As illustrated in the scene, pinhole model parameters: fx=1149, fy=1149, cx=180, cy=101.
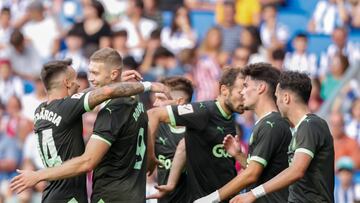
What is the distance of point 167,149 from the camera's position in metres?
12.8

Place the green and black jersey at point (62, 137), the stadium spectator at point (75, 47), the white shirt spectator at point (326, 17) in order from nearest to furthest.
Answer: the green and black jersey at point (62, 137)
the stadium spectator at point (75, 47)
the white shirt spectator at point (326, 17)

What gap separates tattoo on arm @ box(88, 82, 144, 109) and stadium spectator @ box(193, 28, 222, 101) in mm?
8163

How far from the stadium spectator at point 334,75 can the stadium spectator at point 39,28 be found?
5.06 m

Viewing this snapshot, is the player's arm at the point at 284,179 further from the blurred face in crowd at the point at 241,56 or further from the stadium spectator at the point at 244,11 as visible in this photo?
the stadium spectator at the point at 244,11

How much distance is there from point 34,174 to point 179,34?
10399mm

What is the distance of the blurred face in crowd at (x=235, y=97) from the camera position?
11750mm

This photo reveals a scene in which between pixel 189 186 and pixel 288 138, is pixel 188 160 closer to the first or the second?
pixel 189 186

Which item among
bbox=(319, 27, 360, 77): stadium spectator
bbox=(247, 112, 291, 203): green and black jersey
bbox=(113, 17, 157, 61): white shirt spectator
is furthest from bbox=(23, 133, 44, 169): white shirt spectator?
bbox=(247, 112, 291, 203): green and black jersey

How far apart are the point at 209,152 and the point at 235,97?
2.08 ft

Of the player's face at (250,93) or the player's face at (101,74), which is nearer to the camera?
the player's face at (101,74)

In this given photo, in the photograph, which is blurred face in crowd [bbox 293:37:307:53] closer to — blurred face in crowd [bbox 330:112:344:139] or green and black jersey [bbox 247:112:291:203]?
blurred face in crowd [bbox 330:112:344:139]

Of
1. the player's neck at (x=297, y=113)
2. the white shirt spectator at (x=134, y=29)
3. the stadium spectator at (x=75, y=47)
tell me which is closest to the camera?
the player's neck at (x=297, y=113)

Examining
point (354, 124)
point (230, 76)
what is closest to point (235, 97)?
point (230, 76)

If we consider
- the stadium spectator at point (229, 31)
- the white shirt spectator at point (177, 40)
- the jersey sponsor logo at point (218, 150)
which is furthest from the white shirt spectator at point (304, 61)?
the jersey sponsor logo at point (218, 150)
